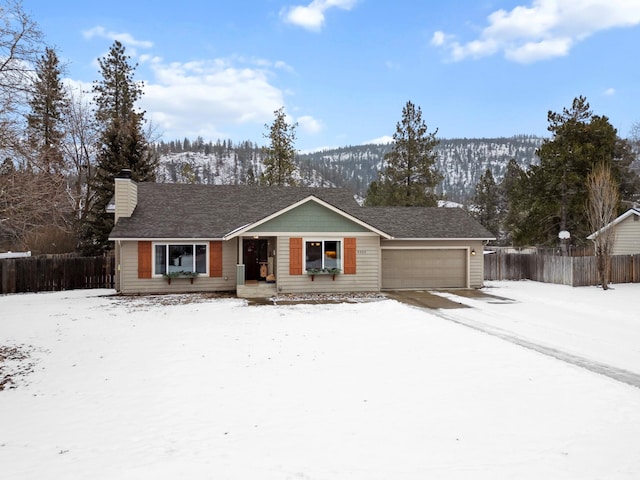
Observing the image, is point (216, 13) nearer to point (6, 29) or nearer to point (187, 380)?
point (6, 29)

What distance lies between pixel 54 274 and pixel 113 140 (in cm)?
1123

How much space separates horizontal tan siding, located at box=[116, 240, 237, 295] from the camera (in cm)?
1633

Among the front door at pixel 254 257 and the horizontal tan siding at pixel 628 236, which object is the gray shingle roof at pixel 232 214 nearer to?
the front door at pixel 254 257

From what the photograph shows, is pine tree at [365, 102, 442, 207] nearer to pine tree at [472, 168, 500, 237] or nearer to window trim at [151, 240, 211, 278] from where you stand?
window trim at [151, 240, 211, 278]

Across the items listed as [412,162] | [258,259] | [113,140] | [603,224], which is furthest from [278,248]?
[412,162]

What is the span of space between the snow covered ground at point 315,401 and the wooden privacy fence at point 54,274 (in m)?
7.54

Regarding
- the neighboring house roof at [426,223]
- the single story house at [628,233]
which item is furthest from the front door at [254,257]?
the single story house at [628,233]

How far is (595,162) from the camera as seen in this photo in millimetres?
26547

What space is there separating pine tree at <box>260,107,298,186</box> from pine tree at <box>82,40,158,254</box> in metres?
9.19

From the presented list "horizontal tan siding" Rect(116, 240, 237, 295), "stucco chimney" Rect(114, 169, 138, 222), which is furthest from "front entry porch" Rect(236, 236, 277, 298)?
"stucco chimney" Rect(114, 169, 138, 222)

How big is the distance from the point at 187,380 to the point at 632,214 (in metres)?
25.4

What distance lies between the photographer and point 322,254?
16.5 m

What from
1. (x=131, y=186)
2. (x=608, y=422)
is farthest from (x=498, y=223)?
(x=608, y=422)

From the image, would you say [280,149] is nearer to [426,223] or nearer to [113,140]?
[113,140]
